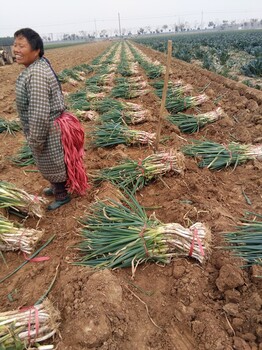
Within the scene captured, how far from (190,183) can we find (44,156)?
149 cm

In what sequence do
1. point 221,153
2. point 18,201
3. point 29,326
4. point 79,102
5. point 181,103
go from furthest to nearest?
point 79,102, point 181,103, point 221,153, point 18,201, point 29,326

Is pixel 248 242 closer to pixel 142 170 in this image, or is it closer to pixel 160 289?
pixel 160 289

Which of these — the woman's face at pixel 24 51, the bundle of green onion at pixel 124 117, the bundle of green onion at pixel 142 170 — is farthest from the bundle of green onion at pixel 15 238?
the bundle of green onion at pixel 124 117

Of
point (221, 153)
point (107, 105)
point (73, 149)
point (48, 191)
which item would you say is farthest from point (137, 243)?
point (107, 105)

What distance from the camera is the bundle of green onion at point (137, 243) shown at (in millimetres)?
2076

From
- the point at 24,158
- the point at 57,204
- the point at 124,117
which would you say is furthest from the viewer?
the point at 124,117

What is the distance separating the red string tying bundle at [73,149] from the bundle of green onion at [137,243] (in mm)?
779

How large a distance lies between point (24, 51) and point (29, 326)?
6.33ft

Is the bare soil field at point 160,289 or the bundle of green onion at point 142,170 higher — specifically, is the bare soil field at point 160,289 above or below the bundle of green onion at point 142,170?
below

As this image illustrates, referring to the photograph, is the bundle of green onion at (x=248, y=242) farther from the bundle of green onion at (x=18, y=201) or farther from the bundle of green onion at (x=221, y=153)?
the bundle of green onion at (x=18, y=201)

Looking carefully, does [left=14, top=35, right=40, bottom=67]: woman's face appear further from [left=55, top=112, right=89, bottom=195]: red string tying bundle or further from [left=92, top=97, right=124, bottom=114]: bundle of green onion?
[left=92, top=97, right=124, bottom=114]: bundle of green onion

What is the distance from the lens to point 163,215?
273cm

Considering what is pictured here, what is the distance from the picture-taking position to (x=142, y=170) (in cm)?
316

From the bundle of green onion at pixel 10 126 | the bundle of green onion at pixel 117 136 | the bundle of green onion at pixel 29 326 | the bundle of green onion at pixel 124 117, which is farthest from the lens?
the bundle of green onion at pixel 10 126
